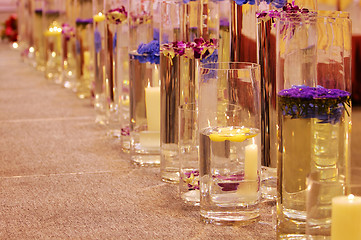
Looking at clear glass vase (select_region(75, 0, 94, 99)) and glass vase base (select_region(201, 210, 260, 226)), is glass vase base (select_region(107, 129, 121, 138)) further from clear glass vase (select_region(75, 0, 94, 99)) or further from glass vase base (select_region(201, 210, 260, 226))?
glass vase base (select_region(201, 210, 260, 226))

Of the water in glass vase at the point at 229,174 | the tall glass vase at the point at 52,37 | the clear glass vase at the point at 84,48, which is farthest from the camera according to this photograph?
the tall glass vase at the point at 52,37

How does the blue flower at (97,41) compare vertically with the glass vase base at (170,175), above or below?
above

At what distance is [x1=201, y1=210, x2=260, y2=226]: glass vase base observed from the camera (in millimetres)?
995

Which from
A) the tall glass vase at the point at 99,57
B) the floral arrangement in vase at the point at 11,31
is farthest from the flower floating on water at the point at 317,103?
the floral arrangement in vase at the point at 11,31

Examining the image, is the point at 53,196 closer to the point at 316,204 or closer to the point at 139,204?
the point at 139,204

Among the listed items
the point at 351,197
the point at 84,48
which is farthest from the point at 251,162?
the point at 84,48

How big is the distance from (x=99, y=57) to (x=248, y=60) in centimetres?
82

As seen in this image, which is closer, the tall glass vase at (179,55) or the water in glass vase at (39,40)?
the tall glass vase at (179,55)

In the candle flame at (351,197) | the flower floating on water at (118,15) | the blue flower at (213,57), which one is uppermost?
the flower floating on water at (118,15)

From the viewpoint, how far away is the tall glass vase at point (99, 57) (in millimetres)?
1877

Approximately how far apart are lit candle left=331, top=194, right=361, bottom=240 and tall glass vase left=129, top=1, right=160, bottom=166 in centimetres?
68

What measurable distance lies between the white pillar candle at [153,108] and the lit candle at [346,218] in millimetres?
687

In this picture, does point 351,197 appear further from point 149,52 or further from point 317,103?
point 149,52

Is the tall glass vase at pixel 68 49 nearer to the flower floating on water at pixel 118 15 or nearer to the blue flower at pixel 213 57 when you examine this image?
the flower floating on water at pixel 118 15
